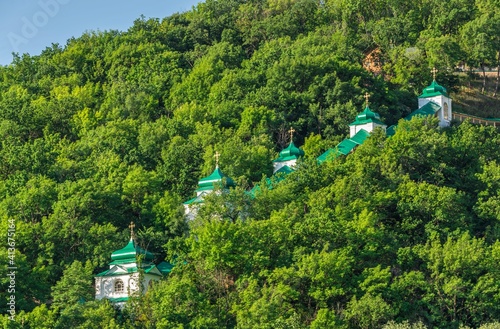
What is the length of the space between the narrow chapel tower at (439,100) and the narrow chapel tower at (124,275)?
70.6ft

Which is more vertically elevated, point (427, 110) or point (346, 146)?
point (427, 110)

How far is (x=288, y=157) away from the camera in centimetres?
5897

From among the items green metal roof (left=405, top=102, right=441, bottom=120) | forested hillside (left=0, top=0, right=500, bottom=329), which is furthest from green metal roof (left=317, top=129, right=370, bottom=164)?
green metal roof (left=405, top=102, right=441, bottom=120)

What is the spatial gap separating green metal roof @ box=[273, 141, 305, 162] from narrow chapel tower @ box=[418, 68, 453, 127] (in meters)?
8.49

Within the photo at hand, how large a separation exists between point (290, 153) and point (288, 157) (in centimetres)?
31

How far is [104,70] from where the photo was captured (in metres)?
78.8

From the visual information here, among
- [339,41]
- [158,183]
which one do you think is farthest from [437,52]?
[158,183]

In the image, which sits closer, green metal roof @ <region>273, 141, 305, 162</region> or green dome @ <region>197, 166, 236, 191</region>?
green dome @ <region>197, 166, 236, 191</region>

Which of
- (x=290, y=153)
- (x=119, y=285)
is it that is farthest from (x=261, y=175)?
(x=119, y=285)

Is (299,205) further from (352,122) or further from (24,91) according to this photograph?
(24,91)

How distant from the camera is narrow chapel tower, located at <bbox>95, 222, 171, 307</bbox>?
4694 cm

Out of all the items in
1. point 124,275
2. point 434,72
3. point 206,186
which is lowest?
point 124,275

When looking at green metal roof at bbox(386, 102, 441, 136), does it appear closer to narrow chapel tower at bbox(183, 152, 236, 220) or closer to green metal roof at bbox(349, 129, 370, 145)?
green metal roof at bbox(349, 129, 370, 145)

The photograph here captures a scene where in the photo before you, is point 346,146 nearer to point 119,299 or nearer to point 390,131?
point 390,131
